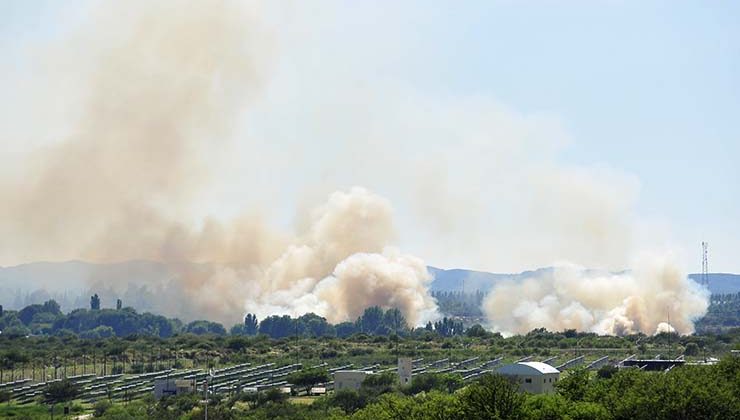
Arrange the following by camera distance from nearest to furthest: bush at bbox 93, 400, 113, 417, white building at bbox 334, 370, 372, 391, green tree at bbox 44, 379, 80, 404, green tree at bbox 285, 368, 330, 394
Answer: bush at bbox 93, 400, 113, 417
green tree at bbox 44, 379, 80, 404
white building at bbox 334, 370, 372, 391
green tree at bbox 285, 368, 330, 394

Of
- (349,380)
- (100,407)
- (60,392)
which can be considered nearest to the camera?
(100,407)

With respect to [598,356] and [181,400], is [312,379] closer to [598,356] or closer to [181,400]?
[181,400]

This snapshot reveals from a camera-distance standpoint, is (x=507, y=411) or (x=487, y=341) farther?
(x=487, y=341)

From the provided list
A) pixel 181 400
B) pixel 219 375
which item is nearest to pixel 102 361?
pixel 219 375

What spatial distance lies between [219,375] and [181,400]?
27376 mm

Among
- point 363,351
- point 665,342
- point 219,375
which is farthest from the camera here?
point 665,342

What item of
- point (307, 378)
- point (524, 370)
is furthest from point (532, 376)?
point (307, 378)

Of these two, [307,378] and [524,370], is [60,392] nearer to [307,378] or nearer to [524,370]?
[307,378]

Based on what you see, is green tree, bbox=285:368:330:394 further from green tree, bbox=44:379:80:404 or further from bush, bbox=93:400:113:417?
bush, bbox=93:400:113:417

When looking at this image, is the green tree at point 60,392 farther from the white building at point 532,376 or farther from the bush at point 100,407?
the white building at point 532,376

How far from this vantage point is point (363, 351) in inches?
6191

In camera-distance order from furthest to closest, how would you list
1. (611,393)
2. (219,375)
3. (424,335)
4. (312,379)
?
(424,335) → (219,375) → (312,379) → (611,393)

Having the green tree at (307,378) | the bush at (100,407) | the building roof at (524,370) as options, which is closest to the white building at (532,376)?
the building roof at (524,370)

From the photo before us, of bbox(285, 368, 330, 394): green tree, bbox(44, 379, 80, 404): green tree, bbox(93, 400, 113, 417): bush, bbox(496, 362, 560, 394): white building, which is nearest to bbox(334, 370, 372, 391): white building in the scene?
bbox(285, 368, 330, 394): green tree
